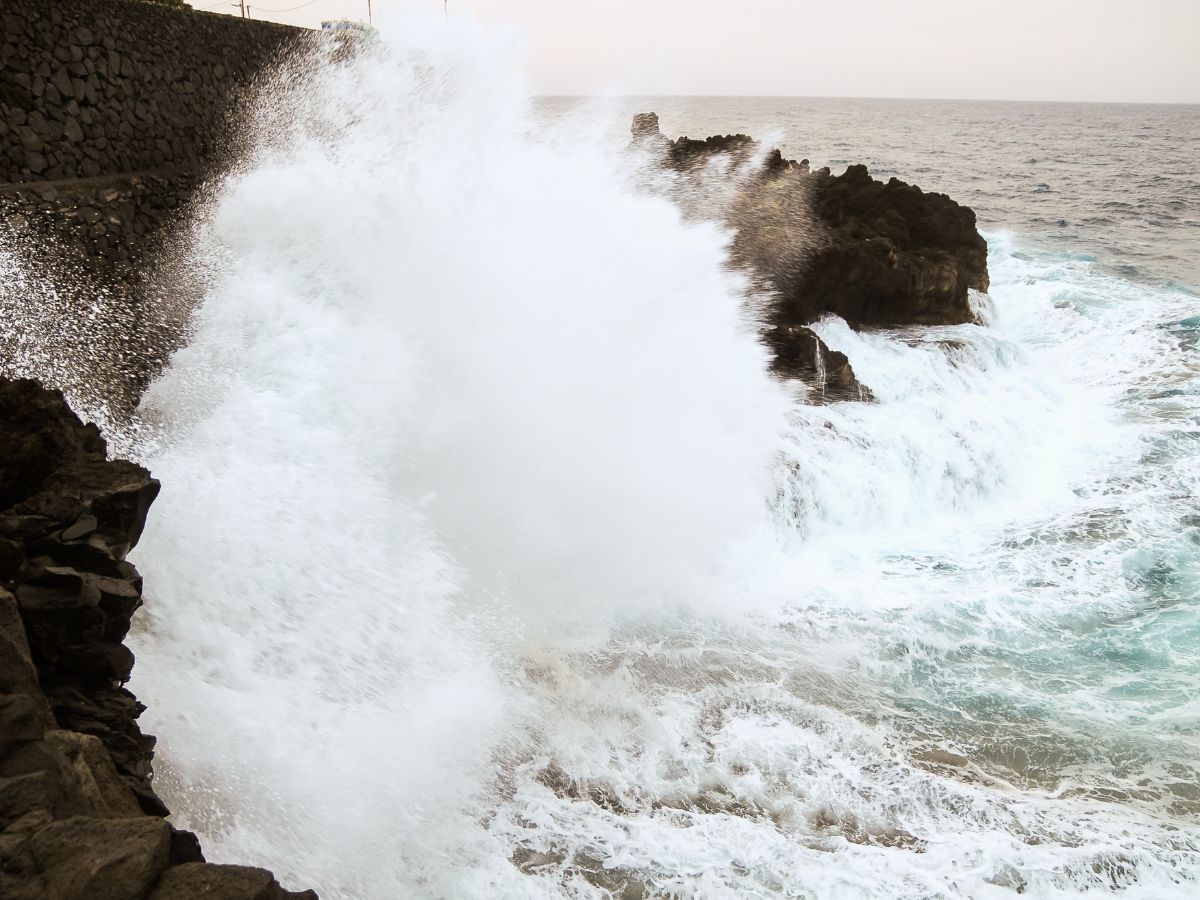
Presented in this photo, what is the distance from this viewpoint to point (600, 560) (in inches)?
284

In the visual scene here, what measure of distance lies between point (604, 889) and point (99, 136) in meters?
8.65

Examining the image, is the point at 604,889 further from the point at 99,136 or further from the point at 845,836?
the point at 99,136

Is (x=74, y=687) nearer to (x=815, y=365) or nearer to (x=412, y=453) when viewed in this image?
(x=412, y=453)

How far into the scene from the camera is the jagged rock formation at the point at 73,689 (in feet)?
8.20

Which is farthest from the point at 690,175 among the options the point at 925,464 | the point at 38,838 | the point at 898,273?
the point at 38,838

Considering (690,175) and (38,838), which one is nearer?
(38,838)

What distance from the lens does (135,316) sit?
26.2ft

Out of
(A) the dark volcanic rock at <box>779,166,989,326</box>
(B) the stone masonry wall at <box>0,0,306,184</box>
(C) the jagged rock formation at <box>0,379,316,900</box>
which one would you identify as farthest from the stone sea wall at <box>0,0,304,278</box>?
(A) the dark volcanic rock at <box>779,166,989,326</box>

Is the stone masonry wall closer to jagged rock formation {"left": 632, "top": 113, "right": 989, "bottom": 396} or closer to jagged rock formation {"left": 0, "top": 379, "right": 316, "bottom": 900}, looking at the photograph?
jagged rock formation {"left": 0, "top": 379, "right": 316, "bottom": 900}

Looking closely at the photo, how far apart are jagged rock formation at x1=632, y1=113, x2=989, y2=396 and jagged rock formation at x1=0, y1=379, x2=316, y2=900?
24.7ft

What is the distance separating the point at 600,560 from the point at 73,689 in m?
4.34

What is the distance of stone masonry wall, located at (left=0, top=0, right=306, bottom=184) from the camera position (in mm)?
7727

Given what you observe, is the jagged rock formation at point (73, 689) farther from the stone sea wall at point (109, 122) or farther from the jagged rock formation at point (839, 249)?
the jagged rock formation at point (839, 249)

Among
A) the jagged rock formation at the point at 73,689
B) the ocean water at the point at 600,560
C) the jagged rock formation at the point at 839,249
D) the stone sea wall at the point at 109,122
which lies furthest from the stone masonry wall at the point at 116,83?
the jagged rock formation at the point at 839,249
